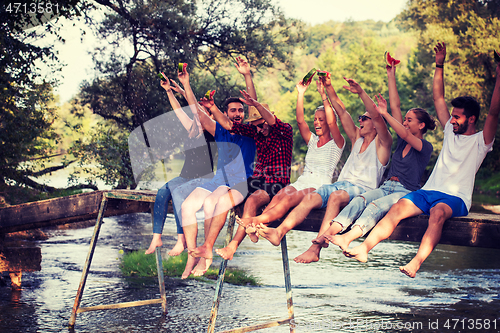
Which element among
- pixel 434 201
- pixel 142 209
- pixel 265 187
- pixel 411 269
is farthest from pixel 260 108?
pixel 142 209

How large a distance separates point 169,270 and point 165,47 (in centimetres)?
794

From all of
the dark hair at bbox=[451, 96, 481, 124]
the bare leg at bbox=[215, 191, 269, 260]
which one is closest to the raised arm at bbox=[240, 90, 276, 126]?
the bare leg at bbox=[215, 191, 269, 260]

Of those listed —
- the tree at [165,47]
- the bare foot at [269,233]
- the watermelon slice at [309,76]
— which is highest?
the tree at [165,47]

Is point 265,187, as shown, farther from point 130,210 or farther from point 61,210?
point 61,210

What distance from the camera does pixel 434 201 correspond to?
4141 millimetres

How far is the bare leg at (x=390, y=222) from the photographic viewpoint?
13.1 feet

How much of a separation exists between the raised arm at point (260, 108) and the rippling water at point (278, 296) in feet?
8.34

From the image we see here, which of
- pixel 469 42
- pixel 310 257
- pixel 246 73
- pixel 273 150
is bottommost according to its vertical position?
pixel 310 257

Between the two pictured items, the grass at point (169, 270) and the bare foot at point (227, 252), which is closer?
the bare foot at point (227, 252)

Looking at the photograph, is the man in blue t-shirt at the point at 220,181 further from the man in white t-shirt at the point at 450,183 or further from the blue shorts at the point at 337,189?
the man in white t-shirt at the point at 450,183

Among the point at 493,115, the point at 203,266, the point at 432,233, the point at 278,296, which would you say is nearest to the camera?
the point at 432,233

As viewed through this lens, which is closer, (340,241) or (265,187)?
(340,241)

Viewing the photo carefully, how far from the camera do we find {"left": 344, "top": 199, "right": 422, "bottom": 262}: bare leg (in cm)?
399

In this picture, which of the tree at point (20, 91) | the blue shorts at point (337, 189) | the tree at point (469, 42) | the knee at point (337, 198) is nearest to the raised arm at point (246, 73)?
the blue shorts at point (337, 189)
